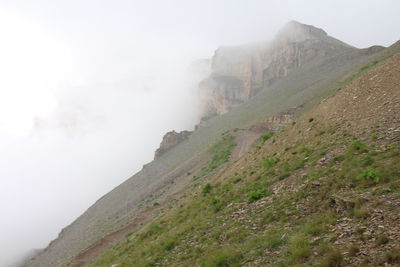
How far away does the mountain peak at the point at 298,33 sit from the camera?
76.5 metres

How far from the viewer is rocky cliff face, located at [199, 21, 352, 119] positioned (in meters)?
69.9

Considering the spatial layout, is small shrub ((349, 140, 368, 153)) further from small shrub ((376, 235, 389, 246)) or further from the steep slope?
small shrub ((376, 235, 389, 246))

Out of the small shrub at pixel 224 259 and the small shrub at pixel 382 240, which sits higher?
the small shrub at pixel 224 259

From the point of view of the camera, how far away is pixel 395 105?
10891 millimetres

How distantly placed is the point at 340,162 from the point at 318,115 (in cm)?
567

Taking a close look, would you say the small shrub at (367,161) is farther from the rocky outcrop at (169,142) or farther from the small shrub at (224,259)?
the rocky outcrop at (169,142)

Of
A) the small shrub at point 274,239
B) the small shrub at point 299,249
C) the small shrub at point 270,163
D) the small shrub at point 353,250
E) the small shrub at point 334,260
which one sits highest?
the small shrub at point 270,163

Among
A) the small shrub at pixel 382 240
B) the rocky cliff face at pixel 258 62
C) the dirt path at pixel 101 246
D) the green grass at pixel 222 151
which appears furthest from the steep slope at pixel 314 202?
the rocky cliff face at pixel 258 62

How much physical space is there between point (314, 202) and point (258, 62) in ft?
259

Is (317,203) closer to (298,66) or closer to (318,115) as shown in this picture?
(318,115)

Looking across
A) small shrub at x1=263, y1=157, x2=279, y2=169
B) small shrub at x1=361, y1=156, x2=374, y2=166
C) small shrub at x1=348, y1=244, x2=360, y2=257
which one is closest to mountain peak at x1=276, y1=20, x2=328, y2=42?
small shrub at x1=263, y1=157, x2=279, y2=169

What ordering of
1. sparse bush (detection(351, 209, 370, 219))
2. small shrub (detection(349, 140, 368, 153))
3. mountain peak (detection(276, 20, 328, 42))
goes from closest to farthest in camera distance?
sparse bush (detection(351, 209, 370, 219))
small shrub (detection(349, 140, 368, 153))
mountain peak (detection(276, 20, 328, 42))

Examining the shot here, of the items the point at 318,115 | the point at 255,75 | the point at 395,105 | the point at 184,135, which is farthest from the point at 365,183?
the point at 255,75

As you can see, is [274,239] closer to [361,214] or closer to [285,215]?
[285,215]
